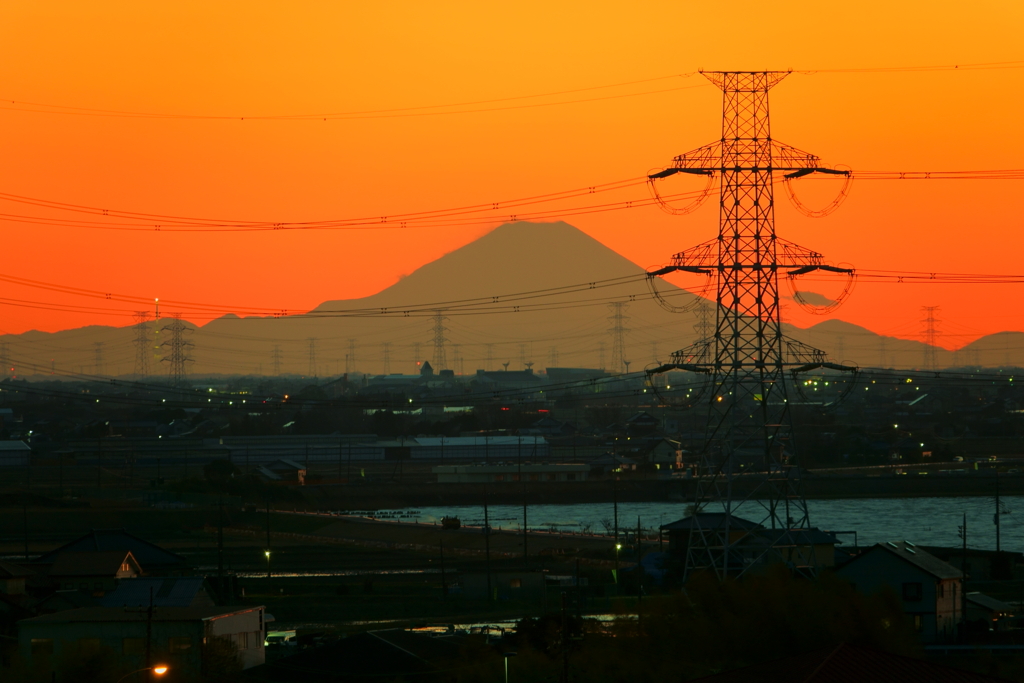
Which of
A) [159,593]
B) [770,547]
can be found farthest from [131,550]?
[770,547]

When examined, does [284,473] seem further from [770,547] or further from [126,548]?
[770,547]

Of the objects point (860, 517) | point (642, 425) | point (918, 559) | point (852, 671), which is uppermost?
point (642, 425)

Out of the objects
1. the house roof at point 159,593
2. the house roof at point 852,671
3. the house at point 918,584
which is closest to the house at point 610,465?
the house at point 918,584

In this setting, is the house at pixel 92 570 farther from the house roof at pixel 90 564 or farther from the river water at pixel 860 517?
the river water at pixel 860 517

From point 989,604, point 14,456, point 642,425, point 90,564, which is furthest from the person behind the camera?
point 642,425

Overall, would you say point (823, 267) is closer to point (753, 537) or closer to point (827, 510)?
point (753, 537)

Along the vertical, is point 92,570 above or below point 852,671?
below
